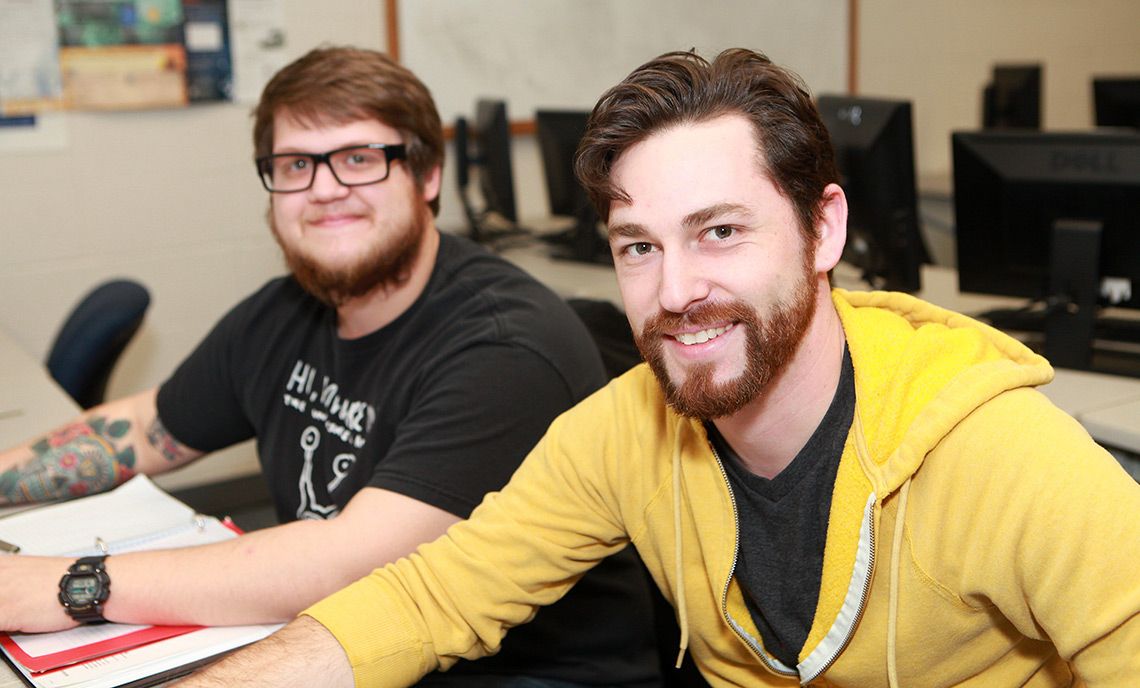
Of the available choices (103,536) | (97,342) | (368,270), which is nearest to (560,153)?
(97,342)

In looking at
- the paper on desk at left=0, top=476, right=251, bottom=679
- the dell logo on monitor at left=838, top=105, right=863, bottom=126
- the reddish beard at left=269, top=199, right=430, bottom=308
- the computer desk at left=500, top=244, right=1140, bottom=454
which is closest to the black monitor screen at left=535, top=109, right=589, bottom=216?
the computer desk at left=500, top=244, right=1140, bottom=454

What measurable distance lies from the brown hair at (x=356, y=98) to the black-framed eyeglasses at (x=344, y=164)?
42 mm

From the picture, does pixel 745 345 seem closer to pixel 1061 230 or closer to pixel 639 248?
pixel 639 248

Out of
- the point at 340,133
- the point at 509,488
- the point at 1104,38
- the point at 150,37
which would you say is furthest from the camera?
the point at 1104,38

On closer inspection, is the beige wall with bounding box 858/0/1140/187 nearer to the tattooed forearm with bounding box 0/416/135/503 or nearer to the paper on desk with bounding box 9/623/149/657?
the tattooed forearm with bounding box 0/416/135/503

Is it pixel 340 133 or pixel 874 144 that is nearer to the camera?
pixel 340 133

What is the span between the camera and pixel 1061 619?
92 cm

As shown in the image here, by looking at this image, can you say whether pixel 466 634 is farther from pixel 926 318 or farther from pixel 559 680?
pixel 926 318

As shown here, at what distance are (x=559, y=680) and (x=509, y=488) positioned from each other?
1.06 ft

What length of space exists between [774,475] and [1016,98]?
4.02 metres

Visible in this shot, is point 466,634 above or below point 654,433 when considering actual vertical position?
below

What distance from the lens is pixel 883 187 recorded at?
262 centimetres

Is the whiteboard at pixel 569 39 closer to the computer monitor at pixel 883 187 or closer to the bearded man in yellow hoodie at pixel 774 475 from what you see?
the computer monitor at pixel 883 187

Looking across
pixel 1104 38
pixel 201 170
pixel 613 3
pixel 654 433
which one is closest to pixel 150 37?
pixel 201 170
